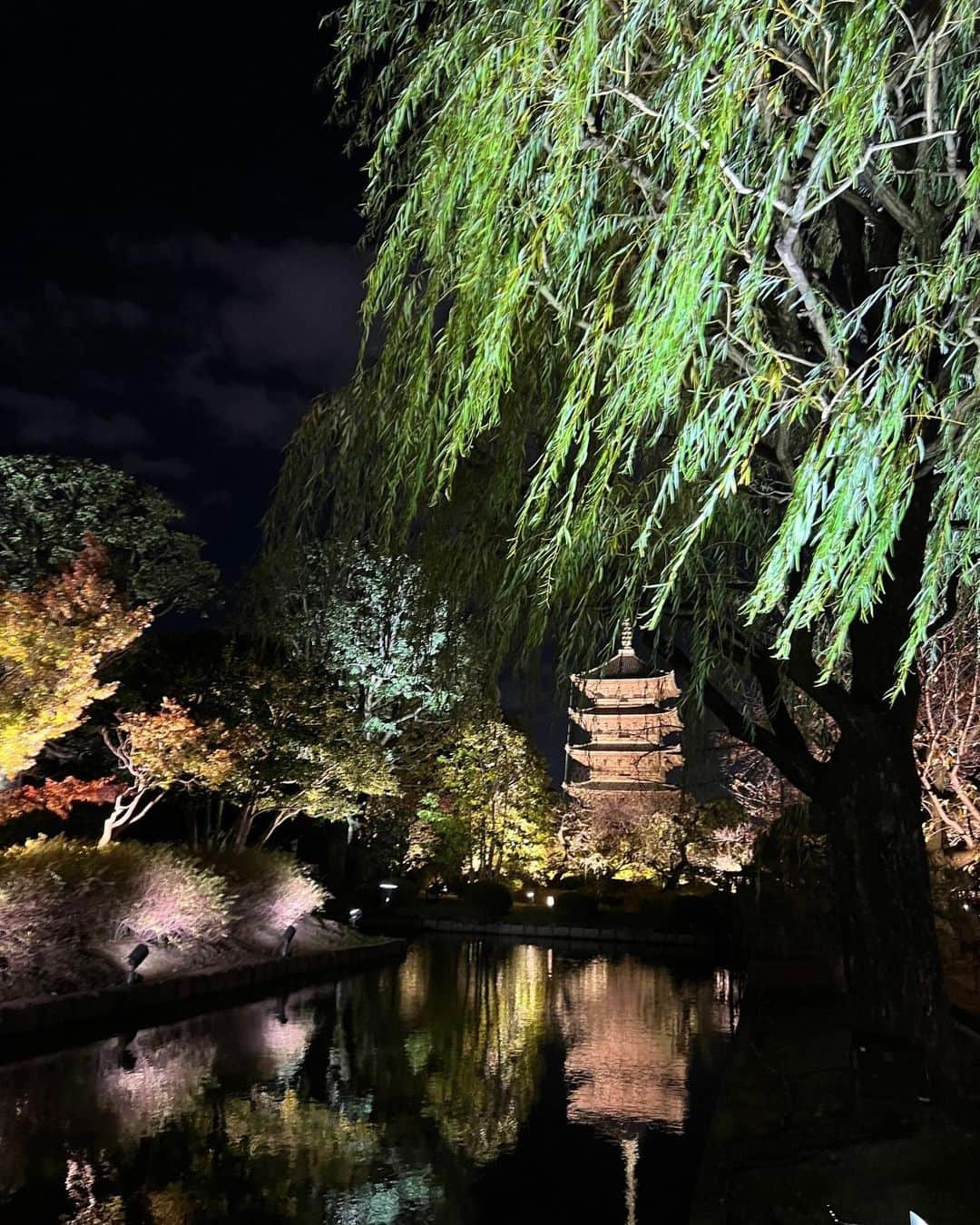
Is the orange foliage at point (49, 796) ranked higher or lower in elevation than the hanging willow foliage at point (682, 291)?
lower

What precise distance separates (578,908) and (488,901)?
271 cm

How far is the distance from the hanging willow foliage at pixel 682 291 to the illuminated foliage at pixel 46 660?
27.0 feet

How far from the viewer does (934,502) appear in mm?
4746

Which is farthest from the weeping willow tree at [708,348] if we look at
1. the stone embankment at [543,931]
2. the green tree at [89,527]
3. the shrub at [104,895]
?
the stone embankment at [543,931]

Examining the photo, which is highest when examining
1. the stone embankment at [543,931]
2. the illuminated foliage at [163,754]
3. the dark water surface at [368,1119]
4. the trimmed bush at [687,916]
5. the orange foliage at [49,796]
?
the illuminated foliage at [163,754]

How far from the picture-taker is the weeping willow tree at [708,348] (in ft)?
13.6

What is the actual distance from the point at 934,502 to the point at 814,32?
2.19 metres

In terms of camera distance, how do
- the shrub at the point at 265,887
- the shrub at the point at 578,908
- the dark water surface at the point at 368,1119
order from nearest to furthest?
the dark water surface at the point at 368,1119, the shrub at the point at 265,887, the shrub at the point at 578,908

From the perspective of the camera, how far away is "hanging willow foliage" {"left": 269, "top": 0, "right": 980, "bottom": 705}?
4105 millimetres

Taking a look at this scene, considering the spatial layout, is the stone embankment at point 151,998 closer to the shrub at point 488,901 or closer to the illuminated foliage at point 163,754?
the illuminated foliage at point 163,754

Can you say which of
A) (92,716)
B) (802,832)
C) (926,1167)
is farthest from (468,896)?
(926,1167)

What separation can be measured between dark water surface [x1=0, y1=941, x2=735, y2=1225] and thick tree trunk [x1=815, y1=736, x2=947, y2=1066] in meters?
1.81

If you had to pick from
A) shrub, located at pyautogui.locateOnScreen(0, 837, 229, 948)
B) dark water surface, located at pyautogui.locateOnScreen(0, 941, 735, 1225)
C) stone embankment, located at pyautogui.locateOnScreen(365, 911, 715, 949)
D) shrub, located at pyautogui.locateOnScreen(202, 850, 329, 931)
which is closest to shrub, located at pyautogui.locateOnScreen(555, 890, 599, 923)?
stone embankment, located at pyautogui.locateOnScreen(365, 911, 715, 949)

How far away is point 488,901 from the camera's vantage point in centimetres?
3095
